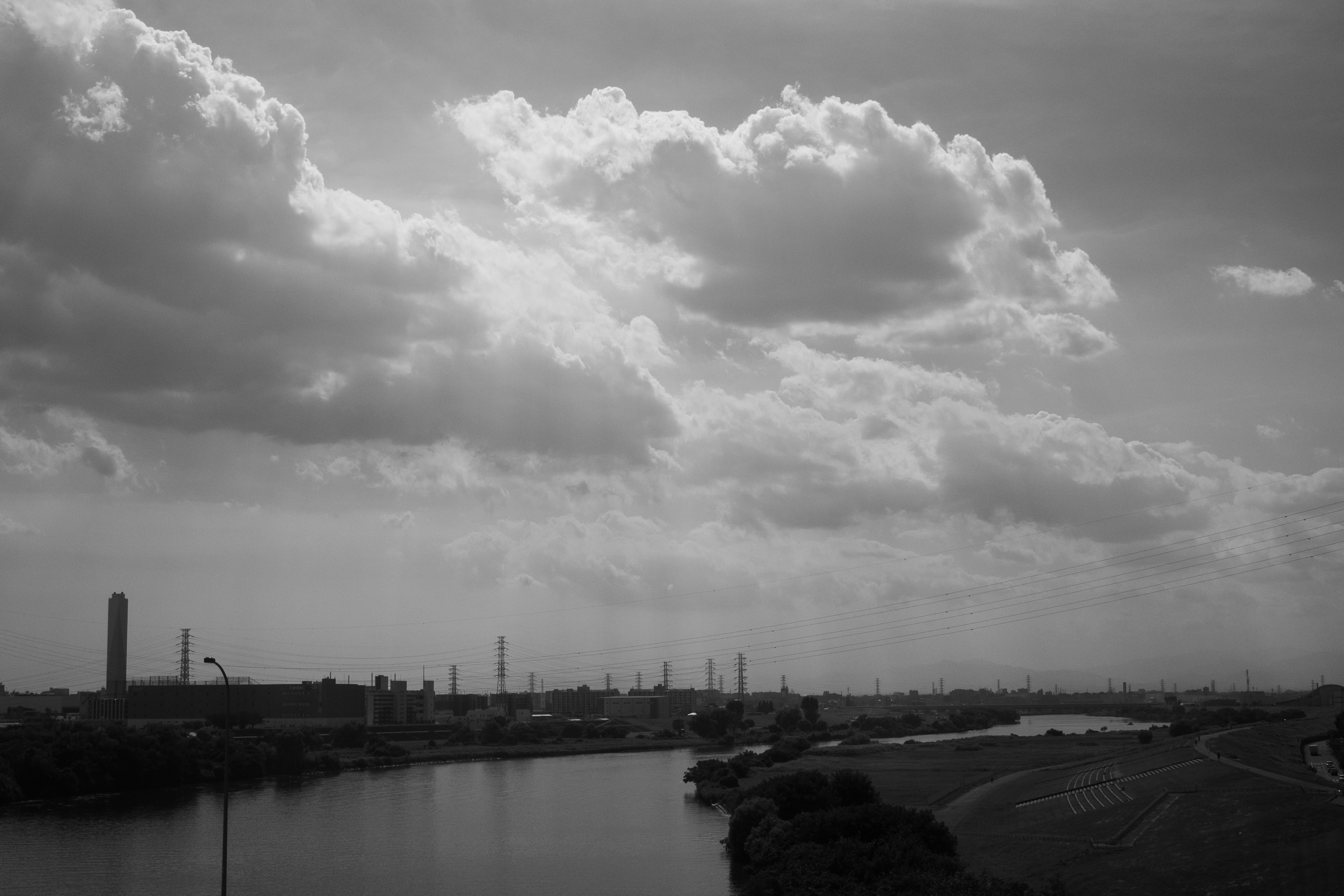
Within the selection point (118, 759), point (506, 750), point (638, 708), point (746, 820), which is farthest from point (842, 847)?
point (638, 708)

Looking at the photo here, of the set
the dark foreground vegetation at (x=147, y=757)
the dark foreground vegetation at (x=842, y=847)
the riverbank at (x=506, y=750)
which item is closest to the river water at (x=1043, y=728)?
the riverbank at (x=506, y=750)

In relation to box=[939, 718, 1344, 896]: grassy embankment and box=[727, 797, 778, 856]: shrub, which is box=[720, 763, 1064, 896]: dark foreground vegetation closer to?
box=[727, 797, 778, 856]: shrub

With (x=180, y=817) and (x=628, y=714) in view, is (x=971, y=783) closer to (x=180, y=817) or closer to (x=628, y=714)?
(x=180, y=817)

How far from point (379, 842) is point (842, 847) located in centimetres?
1675

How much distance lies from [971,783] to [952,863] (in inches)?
951

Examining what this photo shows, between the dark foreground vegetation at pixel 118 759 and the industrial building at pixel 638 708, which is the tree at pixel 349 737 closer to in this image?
the dark foreground vegetation at pixel 118 759

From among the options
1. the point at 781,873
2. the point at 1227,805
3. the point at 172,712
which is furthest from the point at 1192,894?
the point at 172,712

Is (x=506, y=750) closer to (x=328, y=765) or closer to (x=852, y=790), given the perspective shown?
(x=328, y=765)

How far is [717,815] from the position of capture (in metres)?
42.2

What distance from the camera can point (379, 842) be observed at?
35.2m

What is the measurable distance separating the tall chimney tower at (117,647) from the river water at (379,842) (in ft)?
145

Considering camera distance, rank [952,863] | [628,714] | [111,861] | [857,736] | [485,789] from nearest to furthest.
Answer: [952,863] < [111,861] < [485,789] < [857,736] < [628,714]

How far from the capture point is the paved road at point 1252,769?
2782 cm

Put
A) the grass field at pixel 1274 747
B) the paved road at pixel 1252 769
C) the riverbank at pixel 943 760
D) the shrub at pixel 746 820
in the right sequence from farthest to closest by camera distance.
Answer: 1. the riverbank at pixel 943 760
2. the grass field at pixel 1274 747
3. the shrub at pixel 746 820
4. the paved road at pixel 1252 769
